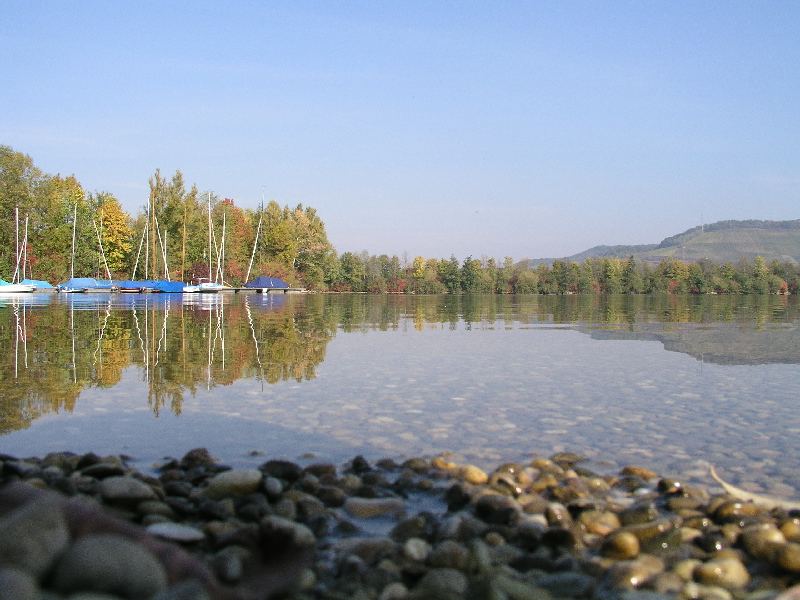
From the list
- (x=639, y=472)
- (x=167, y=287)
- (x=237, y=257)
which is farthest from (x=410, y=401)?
(x=237, y=257)

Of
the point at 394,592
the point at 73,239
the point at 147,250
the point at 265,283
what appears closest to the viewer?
the point at 394,592

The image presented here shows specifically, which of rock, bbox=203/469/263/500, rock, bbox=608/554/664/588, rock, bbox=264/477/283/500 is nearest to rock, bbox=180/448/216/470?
rock, bbox=203/469/263/500

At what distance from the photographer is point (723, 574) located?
3.44 meters

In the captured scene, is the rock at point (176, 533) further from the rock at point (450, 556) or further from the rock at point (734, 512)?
the rock at point (734, 512)

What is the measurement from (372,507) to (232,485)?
0.91 m

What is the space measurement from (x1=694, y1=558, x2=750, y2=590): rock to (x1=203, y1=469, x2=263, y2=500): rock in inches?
104

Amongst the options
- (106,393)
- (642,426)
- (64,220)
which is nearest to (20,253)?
(64,220)

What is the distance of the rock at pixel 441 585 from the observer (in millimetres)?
2953

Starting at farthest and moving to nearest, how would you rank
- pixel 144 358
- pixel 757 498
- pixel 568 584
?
1. pixel 144 358
2. pixel 757 498
3. pixel 568 584

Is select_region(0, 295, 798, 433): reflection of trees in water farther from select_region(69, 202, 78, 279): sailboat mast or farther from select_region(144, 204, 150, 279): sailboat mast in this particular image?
select_region(144, 204, 150, 279): sailboat mast

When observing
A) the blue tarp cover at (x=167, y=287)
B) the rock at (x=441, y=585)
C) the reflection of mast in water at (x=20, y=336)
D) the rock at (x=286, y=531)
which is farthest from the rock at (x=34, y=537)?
the blue tarp cover at (x=167, y=287)

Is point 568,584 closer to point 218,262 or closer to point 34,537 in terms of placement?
point 34,537

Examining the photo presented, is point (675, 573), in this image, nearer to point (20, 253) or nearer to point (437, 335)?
point (437, 335)

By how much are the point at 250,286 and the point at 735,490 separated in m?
68.7
